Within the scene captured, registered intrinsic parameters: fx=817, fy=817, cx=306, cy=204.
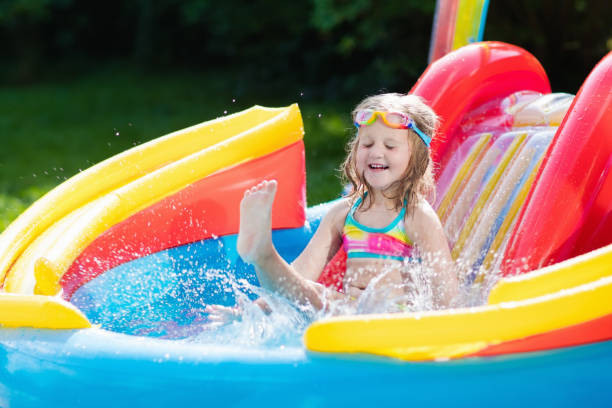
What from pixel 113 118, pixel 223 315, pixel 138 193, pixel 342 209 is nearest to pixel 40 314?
pixel 223 315

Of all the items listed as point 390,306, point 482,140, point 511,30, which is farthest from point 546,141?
point 511,30

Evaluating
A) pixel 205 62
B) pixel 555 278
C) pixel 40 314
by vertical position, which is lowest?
pixel 40 314

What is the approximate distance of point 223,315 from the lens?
2.19 meters

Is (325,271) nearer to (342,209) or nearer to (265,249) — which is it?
(342,209)

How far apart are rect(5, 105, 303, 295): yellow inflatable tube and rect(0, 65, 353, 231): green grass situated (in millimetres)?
1824

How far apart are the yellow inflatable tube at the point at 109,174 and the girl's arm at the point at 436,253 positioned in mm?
1031

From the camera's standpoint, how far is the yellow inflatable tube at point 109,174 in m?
2.47

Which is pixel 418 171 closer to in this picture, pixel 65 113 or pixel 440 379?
pixel 440 379

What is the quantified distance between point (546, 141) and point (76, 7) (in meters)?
12.1

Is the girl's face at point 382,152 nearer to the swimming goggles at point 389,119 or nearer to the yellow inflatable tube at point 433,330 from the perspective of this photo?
the swimming goggles at point 389,119

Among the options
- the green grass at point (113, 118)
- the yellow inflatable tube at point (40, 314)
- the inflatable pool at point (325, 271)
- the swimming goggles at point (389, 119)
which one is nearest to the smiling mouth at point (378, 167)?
the swimming goggles at point (389, 119)

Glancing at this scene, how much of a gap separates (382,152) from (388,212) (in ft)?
0.63

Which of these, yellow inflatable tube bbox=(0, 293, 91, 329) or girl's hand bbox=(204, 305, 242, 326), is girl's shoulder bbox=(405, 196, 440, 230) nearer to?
girl's hand bbox=(204, 305, 242, 326)

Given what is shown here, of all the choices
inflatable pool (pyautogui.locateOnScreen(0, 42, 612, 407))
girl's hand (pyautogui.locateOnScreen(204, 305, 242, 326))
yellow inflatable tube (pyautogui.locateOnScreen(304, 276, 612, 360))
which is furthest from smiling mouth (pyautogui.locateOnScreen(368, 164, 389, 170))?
yellow inflatable tube (pyautogui.locateOnScreen(304, 276, 612, 360))
